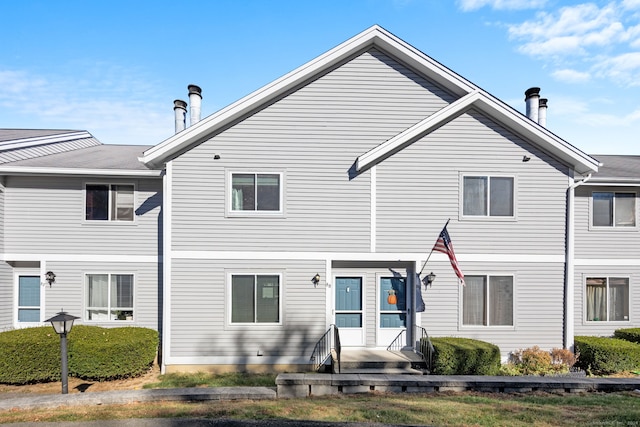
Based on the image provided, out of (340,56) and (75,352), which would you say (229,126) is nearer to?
(340,56)

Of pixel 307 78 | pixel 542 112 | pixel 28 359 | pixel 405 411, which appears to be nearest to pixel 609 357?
pixel 405 411

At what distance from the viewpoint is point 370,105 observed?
1100 centimetres

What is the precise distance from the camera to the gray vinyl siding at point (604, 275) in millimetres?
11805

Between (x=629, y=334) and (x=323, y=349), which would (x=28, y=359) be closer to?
(x=323, y=349)

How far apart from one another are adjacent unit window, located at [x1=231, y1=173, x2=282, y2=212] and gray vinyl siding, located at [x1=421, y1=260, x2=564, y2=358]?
175 inches

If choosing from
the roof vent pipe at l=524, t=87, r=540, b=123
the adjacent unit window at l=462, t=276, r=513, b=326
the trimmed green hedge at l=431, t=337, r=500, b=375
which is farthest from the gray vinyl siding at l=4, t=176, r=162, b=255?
the roof vent pipe at l=524, t=87, r=540, b=123

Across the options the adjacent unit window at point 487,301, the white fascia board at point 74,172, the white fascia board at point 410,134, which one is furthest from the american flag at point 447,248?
the white fascia board at point 74,172

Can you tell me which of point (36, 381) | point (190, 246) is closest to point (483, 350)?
point (190, 246)

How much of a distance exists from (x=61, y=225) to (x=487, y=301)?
463 inches

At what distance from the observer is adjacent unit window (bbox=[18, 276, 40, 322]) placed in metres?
11.7

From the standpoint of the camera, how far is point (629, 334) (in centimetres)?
1135

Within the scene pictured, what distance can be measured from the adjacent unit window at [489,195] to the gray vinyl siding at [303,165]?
233 cm

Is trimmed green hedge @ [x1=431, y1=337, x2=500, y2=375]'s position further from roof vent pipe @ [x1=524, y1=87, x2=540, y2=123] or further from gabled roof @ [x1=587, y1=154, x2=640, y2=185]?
roof vent pipe @ [x1=524, y1=87, x2=540, y2=123]

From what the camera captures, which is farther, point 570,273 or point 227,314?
point 570,273
